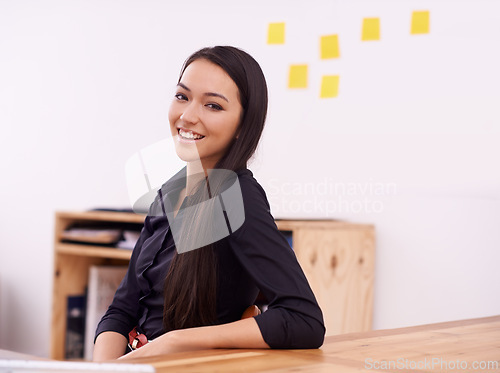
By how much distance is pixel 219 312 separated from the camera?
118cm

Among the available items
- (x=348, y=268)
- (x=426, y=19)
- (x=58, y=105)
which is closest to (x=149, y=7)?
(x=58, y=105)

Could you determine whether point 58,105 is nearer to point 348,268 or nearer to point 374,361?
point 348,268

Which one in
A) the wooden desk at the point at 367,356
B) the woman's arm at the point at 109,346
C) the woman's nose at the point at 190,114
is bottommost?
the woman's arm at the point at 109,346

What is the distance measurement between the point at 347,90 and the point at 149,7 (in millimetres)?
1193

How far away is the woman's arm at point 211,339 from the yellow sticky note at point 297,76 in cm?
159

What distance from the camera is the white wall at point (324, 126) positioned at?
82.9 inches

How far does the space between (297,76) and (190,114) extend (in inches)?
52.7

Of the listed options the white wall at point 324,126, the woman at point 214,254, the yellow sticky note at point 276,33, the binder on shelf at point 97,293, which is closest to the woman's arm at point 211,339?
the woman at point 214,254

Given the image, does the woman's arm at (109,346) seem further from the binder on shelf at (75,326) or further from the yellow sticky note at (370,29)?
the binder on shelf at (75,326)

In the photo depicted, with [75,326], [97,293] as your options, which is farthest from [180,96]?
[75,326]

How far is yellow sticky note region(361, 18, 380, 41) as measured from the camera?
2303mm

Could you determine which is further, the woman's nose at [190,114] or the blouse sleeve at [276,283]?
the woman's nose at [190,114]

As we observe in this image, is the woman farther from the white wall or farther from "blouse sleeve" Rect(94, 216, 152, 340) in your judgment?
the white wall

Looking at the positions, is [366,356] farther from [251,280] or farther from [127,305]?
[127,305]
